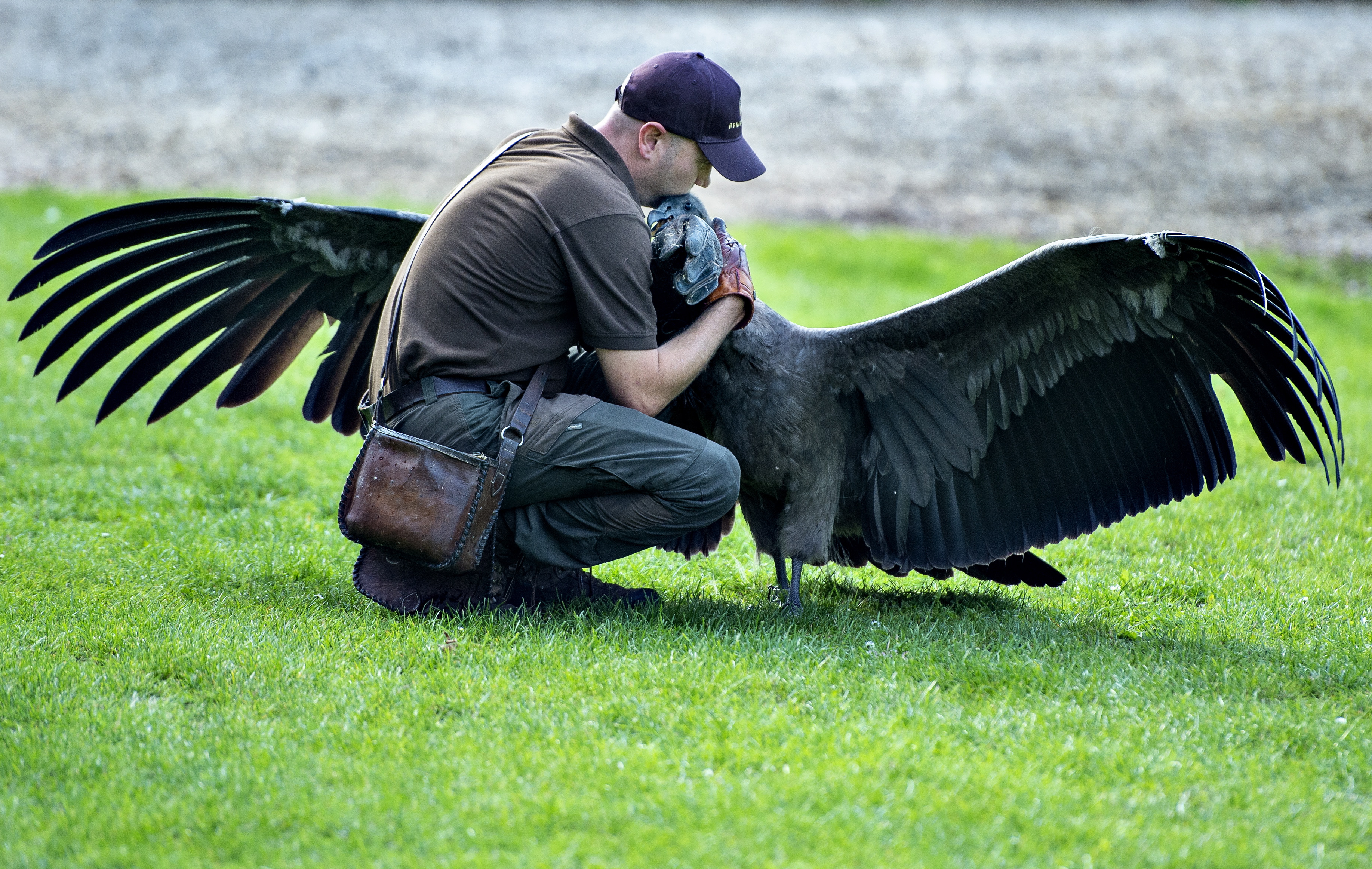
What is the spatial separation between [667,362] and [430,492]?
903 mm

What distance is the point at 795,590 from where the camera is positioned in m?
4.81

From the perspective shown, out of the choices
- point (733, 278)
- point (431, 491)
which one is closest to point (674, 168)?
point (733, 278)

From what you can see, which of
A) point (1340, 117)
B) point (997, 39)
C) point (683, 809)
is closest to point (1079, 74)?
point (997, 39)

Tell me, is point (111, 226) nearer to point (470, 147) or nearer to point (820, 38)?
point (470, 147)

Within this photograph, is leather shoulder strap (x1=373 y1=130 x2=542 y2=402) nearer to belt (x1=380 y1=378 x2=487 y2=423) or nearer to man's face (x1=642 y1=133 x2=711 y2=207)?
belt (x1=380 y1=378 x2=487 y2=423)

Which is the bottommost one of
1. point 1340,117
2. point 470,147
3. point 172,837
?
point 172,837

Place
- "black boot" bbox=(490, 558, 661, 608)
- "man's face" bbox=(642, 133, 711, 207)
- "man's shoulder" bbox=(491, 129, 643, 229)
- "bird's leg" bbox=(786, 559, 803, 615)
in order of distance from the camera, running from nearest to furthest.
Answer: "man's shoulder" bbox=(491, 129, 643, 229), "man's face" bbox=(642, 133, 711, 207), "black boot" bbox=(490, 558, 661, 608), "bird's leg" bbox=(786, 559, 803, 615)

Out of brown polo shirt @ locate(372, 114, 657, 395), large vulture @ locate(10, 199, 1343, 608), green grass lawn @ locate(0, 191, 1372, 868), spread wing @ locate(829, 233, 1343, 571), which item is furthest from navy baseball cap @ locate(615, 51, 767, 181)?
green grass lawn @ locate(0, 191, 1372, 868)

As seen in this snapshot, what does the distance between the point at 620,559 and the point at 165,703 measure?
220cm

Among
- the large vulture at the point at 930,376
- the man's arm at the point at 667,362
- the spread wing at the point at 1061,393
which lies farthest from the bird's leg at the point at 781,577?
the man's arm at the point at 667,362

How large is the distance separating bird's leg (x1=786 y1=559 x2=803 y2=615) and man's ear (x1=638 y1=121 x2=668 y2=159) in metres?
1.65

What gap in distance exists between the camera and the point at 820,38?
67.4 ft

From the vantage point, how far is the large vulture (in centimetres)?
440

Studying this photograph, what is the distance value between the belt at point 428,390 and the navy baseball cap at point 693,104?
1.08 m
